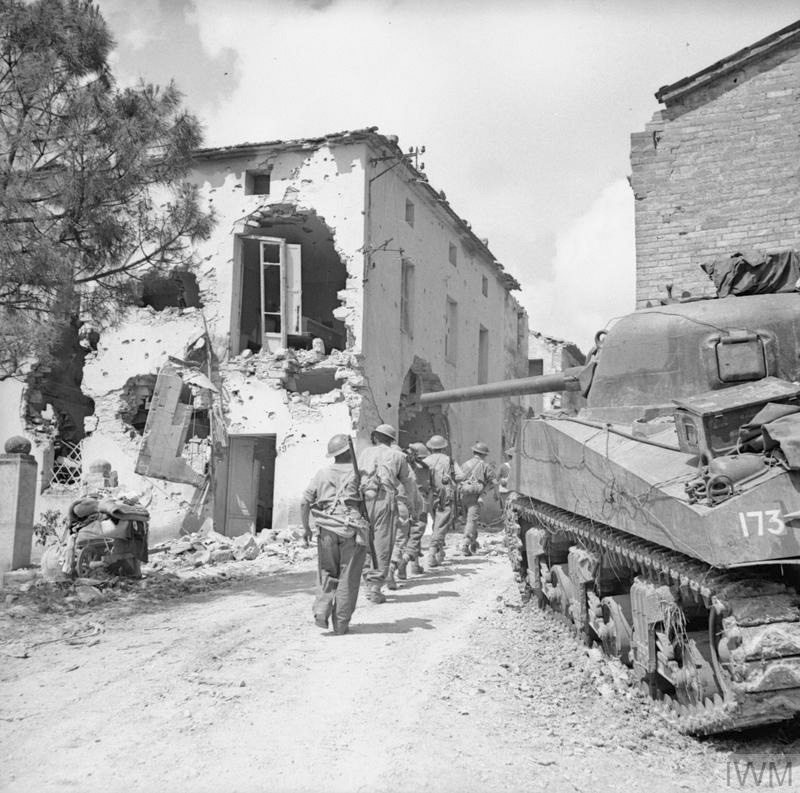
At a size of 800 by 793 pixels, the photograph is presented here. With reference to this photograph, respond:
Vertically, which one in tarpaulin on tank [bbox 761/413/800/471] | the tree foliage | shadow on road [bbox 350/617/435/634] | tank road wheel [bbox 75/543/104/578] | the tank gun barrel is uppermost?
the tree foliage

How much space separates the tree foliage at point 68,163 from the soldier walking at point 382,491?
10.4 ft

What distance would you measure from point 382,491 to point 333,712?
434 centimetres

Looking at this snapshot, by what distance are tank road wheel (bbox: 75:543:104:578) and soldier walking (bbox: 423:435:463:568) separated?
4.16 m

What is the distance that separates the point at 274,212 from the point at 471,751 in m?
14.6

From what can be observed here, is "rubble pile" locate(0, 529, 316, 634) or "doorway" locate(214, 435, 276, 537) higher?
"doorway" locate(214, 435, 276, 537)

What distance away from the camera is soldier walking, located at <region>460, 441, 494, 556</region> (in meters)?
13.6

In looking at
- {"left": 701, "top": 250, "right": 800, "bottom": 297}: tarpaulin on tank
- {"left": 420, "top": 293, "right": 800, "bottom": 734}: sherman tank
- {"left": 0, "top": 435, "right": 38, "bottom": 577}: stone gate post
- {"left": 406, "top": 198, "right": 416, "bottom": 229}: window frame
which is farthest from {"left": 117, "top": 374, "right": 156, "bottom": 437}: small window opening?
{"left": 701, "top": 250, "right": 800, "bottom": 297}: tarpaulin on tank

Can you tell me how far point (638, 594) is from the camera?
552 cm

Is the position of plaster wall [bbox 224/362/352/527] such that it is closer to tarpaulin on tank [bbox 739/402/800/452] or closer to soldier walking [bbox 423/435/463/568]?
soldier walking [bbox 423/435/463/568]

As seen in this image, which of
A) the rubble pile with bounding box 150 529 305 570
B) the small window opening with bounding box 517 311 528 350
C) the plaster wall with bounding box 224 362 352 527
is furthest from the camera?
the small window opening with bounding box 517 311 528 350

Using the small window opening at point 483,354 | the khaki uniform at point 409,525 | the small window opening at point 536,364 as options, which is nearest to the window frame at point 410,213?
the small window opening at point 483,354

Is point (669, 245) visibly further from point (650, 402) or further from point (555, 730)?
point (555, 730)

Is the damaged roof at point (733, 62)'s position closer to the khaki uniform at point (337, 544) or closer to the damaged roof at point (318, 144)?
the damaged roof at point (318, 144)

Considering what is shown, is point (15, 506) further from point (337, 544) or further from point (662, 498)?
point (662, 498)
